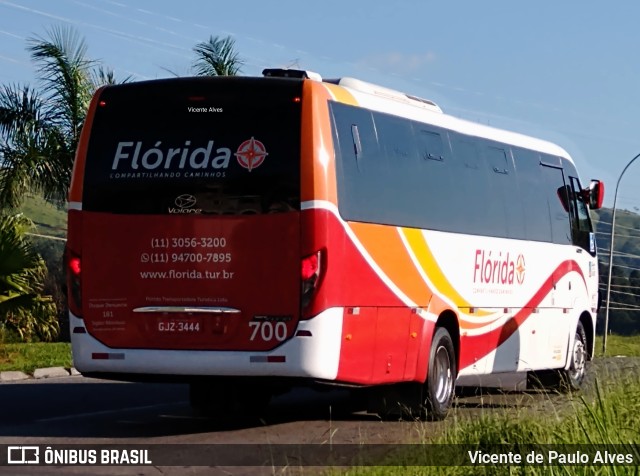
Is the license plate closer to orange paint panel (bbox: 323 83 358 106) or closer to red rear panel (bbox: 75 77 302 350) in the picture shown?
red rear panel (bbox: 75 77 302 350)

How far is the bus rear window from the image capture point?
42.9 feet

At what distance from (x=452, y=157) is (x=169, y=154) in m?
4.08

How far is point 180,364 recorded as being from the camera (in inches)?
512

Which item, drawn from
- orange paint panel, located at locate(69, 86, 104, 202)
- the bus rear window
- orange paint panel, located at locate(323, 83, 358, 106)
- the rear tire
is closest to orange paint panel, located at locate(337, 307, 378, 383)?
the bus rear window

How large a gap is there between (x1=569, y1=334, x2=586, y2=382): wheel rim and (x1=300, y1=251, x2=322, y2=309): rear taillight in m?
7.86

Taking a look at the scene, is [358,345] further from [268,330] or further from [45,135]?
[45,135]

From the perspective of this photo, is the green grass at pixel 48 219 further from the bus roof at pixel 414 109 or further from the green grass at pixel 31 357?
the bus roof at pixel 414 109

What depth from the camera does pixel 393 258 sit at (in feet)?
47.3

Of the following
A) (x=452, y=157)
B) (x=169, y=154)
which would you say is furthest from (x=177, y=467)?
(x=452, y=157)

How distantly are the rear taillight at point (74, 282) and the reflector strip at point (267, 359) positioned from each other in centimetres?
178

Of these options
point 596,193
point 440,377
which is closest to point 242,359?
point 440,377

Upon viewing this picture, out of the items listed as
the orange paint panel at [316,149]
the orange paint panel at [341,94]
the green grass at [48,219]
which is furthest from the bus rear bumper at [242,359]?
the green grass at [48,219]

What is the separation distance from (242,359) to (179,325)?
688 millimetres

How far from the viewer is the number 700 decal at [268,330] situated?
1284 cm
